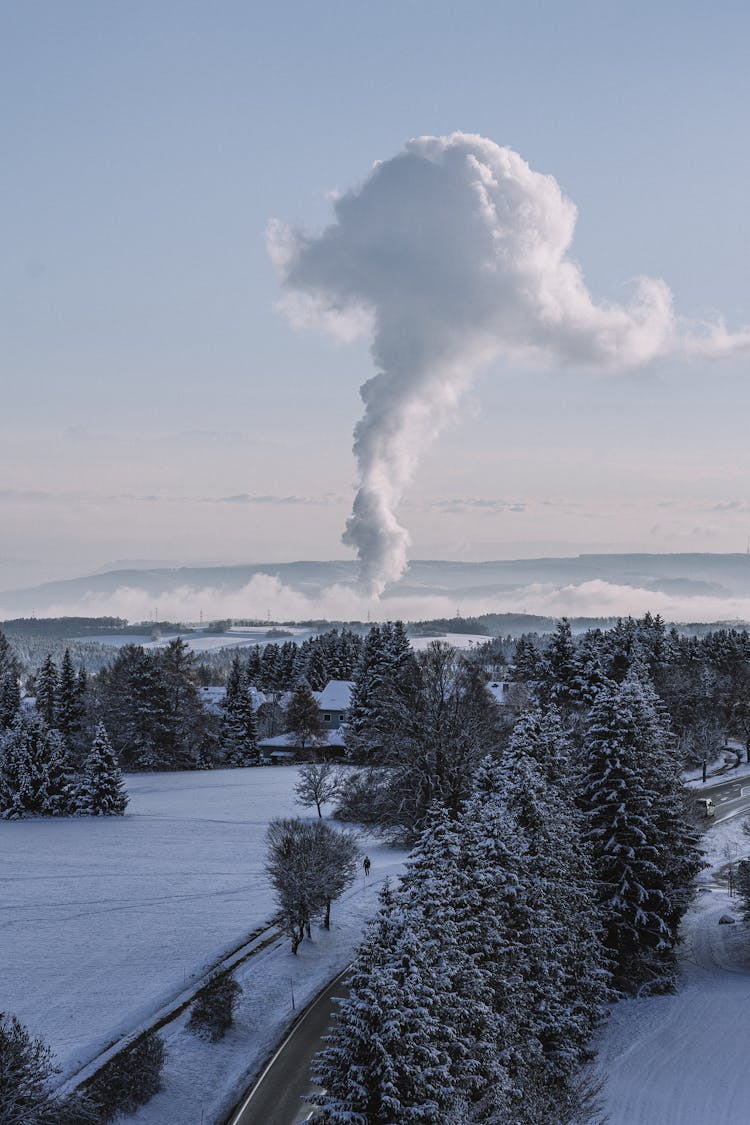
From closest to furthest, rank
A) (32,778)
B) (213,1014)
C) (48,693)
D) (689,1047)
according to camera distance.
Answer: (213,1014) < (689,1047) < (32,778) < (48,693)

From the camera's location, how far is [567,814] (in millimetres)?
29297

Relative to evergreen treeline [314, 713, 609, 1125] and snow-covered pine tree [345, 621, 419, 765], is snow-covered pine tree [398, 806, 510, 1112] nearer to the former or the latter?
evergreen treeline [314, 713, 609, 1125]

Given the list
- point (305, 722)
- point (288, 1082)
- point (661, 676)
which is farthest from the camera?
point (661, 676)

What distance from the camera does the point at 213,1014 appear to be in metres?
25.2

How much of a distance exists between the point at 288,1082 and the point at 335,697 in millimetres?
73641

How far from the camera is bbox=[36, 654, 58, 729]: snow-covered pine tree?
83438 millimetres

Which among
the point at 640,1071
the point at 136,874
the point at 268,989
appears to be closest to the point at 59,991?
the point at 268,989

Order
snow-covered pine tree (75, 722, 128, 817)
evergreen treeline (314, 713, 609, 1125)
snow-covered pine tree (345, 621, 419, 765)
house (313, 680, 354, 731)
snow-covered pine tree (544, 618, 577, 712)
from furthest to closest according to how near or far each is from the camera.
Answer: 1. house (313, 680, 354, 731)
2. snow-covered pine tree (544, 618, 577, 712)
3. snow-covered pine tree (345, 621, 419, 765)
4. snow-covered pine tree (75, 722, 128, 817)
5. evergreen treeline (314, 713, 609, 1125)

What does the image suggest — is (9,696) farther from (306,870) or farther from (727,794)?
(727,794)

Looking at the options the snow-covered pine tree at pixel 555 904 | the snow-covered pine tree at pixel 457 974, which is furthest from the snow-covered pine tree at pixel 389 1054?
the snow-covered pine tree at pixel 555 904

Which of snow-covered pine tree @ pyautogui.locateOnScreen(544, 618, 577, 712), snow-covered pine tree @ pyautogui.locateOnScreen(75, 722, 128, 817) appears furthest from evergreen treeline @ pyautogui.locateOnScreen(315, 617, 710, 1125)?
snow-covered pine tree @ pyautogui.locateOnScreen(544, 618, 577, 712)

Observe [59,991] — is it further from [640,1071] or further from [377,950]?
[640,1071]

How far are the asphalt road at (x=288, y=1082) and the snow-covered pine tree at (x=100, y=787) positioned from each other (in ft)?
101

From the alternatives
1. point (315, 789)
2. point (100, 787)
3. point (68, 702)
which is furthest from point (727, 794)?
point (68, 702)
